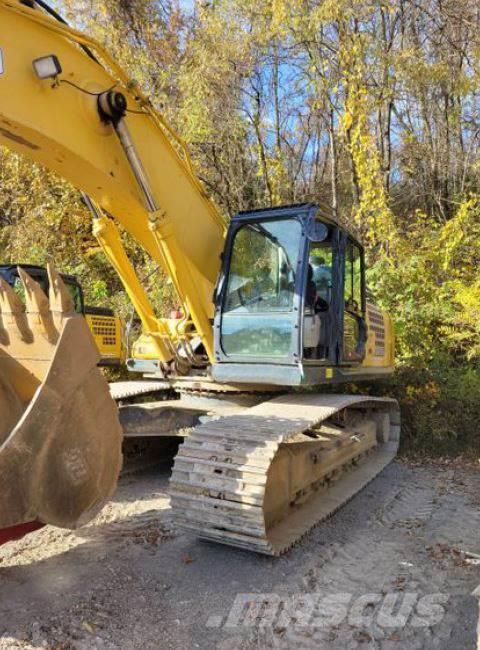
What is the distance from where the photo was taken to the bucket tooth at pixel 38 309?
8.28 ft

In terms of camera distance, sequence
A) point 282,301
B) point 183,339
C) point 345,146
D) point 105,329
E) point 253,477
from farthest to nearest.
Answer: point 345,146, point 105,329, point 183,339, point 282,301, point 253,477

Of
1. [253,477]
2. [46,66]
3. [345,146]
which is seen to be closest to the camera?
[253,477]

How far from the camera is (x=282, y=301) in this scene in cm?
453

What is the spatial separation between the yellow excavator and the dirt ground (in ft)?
0.85

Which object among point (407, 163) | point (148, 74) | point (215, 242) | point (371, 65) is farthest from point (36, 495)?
point (407, 163)

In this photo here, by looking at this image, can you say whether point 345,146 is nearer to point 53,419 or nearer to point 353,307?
point 353,307

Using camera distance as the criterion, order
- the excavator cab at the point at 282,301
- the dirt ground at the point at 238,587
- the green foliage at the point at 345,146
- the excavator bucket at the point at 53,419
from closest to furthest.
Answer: the excavator bucket at the point at 53,419, the dirt ground at the point at 238,587, the excavator cab at the point at 282,301, the green foliage at the point at 345,146

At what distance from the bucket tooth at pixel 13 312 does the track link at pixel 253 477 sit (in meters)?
1.46

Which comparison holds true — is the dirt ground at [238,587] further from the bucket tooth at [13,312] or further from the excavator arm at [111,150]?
the excavator arm at [111,150]

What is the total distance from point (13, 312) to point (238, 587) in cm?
199

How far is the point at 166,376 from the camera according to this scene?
17.2ft

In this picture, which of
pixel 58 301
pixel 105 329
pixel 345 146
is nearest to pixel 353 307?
pixel 58 301

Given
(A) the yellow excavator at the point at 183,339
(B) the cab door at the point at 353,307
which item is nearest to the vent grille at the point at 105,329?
(A) the yellow excavator at the point at 183,339

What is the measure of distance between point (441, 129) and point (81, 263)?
8838 millimetres
